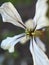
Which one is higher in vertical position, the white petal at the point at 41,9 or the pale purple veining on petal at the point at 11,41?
the white petal at the point at 41,9

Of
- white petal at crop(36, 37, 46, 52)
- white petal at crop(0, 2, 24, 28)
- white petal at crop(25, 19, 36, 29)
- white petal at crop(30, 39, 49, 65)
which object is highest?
white petal at crop(0, 2, 24, 28)

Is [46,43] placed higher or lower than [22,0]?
lower

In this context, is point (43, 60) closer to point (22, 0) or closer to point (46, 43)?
point (46, 43)

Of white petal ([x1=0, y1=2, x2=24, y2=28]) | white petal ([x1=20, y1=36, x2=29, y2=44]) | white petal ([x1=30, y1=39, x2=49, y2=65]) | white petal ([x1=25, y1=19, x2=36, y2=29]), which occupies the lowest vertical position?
white petal ([x1=30, y1=39, x2=49, y2=65])

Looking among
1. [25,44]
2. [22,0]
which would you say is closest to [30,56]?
[25,44]

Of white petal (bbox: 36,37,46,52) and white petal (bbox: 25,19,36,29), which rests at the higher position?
white petal (bbox: 25,19,36,29)
